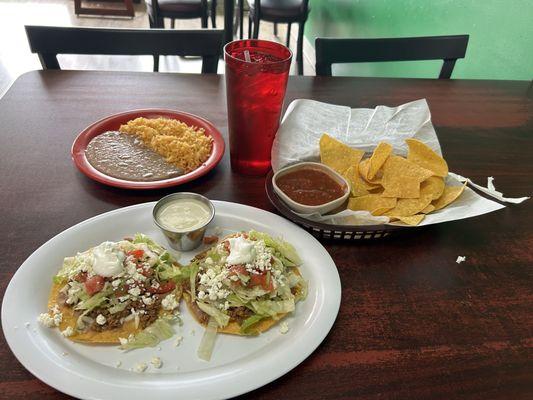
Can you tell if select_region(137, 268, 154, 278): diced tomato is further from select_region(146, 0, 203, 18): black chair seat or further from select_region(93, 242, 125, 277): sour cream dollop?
select_region(146, 0, 203, 18): black chair seat

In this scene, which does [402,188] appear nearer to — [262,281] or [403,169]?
[403,169]

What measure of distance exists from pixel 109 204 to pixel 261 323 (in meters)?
0.65

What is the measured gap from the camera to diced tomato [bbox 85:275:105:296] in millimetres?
1040

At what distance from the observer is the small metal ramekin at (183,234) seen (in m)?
1.17

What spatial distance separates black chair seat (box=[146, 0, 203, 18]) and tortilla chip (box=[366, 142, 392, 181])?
3817mm

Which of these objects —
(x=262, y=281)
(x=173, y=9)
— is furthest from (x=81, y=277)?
(x=173, y=9)

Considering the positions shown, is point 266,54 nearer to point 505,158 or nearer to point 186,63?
point 505,158

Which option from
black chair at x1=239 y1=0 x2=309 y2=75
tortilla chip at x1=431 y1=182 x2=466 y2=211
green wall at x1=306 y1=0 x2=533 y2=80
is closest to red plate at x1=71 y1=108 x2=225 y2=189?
tortilla chip at x1=431 y1=182 x2=466 y2=211

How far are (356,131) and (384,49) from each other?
86 cm

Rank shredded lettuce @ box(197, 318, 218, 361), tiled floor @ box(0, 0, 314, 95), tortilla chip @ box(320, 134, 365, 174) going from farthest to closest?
tiled floor @ box(0, 0, 314, 95) < tortilla chip @ box(320, 134, 365, 174) < shredded lettuce @ box(197, 318, 218, 361)

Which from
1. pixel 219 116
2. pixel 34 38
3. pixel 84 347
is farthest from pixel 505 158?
pixel 34 38

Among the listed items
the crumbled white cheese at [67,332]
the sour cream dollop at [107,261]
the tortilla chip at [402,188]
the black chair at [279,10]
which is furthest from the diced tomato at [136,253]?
the black chair at [279,10]

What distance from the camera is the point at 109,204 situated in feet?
4.37

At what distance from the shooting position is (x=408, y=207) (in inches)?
50.7
